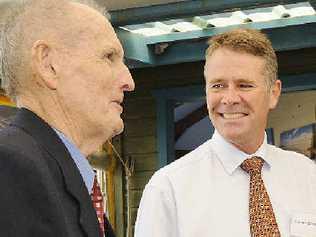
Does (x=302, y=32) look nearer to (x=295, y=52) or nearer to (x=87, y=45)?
(x=295, y=52)

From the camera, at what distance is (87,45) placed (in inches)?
70.6

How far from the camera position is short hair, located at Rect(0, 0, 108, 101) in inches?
68.5

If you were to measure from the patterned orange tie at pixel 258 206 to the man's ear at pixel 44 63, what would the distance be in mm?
1349

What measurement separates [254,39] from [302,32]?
317 cm

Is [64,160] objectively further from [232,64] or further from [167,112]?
[167,112]

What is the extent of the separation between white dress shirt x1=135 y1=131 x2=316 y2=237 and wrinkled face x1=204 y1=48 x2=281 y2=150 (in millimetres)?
114

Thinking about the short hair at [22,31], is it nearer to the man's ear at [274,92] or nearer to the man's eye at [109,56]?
the man's eye at [109,56]

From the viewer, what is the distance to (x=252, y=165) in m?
2.96

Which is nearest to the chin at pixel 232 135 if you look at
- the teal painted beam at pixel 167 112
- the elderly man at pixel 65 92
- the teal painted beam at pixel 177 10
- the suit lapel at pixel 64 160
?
the elderly man at pixel 65 92

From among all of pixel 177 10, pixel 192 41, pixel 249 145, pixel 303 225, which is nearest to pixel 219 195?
pixel 249 145

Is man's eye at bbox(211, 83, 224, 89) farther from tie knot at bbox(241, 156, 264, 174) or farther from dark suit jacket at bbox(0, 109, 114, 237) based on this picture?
dark suit jacket at bbox(0, 109, 114, 237)

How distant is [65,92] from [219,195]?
1.30 metres

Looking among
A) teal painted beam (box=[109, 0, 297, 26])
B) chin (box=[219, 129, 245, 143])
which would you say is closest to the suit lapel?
chin (box=[219, 129, 245, 143])

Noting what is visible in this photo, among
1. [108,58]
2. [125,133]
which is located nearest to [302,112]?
[125,133]
